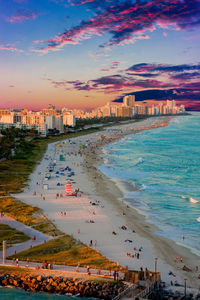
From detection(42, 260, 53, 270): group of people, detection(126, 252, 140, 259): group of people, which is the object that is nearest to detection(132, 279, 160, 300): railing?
detection(126, 252, 140, 259): group of people

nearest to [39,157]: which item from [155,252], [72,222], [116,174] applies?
[116,174]

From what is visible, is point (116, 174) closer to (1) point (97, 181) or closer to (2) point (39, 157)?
(1) point (97, 181)

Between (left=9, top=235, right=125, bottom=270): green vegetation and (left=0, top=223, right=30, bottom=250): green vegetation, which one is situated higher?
(left=0, top=223, right=30, bottom=250): green vegetation

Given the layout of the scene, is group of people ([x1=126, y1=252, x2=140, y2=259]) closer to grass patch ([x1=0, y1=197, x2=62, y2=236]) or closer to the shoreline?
the shoreline

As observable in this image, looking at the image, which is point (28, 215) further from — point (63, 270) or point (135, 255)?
point (63, 270)

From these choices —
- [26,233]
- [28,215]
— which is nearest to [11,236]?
[26,233]

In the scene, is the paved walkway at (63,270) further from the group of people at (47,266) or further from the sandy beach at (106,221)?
the sandy beach at (106,221)
